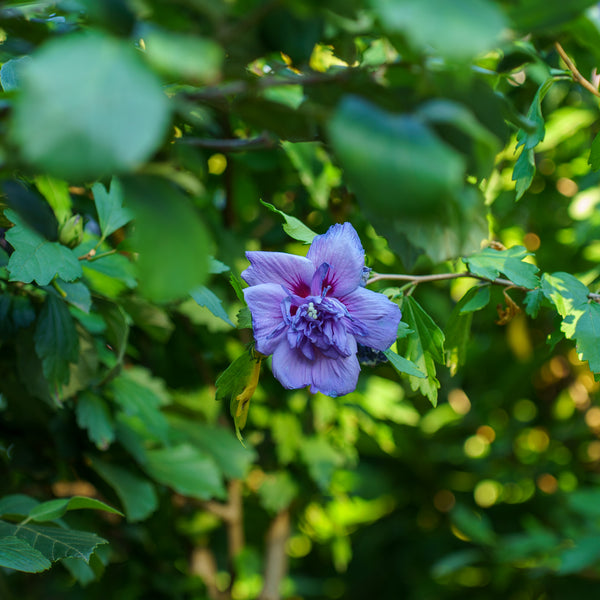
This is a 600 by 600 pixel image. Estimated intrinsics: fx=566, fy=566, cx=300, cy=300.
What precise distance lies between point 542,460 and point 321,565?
0.66 meters

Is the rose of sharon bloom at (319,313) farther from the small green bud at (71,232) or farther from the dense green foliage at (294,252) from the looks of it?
the small green bud at (71,232)

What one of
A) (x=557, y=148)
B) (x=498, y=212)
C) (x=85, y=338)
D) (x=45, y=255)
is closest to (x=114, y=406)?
(x=85, y=338)

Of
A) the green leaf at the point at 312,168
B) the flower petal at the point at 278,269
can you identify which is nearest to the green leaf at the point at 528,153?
the flower petal at the point at 278,269

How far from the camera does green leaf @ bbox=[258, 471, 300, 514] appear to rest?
102cm

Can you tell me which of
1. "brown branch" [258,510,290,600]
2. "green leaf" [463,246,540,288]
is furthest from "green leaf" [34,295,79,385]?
"brown branch" [258,510,290,600]

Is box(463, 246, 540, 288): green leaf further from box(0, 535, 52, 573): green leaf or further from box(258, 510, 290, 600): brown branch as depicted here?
box(258, 510, 290, 600): brown branch

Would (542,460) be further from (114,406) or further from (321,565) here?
(114,406)

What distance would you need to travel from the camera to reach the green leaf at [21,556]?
477 mm

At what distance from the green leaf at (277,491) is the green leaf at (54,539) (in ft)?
1.61

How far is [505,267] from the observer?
555mm

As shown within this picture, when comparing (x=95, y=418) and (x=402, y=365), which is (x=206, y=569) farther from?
(x=402, y=365)

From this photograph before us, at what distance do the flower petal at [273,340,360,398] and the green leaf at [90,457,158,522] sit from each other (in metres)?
0.36

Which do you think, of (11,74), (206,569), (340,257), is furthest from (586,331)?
(206,569)

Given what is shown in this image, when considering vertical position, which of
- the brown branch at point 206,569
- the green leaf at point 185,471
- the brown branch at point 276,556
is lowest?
the brown branch at point 206,569
